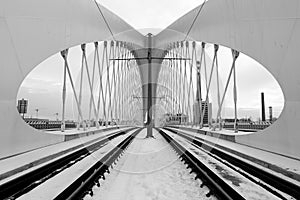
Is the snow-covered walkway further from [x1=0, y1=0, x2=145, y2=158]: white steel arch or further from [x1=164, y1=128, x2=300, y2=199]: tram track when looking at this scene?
[x1=0, y1=0, x2=145, y2=158]: white steel arch

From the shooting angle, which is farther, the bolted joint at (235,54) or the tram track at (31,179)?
the bolted joint at (235,54)

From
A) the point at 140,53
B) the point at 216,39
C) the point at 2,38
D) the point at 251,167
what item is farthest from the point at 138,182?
the point at 140,53

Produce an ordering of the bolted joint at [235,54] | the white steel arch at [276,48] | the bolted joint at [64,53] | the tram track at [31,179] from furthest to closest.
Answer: the bolted joint at [64,53] < the bolted joint at [235,54] < the white steel arch at [276,48] < the tram track at [31,179]

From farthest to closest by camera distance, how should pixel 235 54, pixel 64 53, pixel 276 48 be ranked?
pixel 64 53
pixel 235 54
pixel 276 48

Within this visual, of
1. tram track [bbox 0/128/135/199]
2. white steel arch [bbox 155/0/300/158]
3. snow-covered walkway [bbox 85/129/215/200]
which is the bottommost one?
snow-covered walkway [bbox 85/129/215/200]

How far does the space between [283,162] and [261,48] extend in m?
3.70

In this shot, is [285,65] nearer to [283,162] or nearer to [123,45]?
[283,162]

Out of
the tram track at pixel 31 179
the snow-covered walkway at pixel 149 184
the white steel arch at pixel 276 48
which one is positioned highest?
the white steel arch at pixel 276 48

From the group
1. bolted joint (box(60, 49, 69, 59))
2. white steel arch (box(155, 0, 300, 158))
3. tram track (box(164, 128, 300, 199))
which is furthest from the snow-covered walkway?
bolted joint (box(60, 49, 69, 59))

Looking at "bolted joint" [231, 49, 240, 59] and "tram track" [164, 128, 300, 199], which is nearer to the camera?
"tram track" [164, 128, 300, 199]

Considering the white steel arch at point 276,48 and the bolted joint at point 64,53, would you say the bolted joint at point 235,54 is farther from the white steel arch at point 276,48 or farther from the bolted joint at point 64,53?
the bolted joint at point 64,53

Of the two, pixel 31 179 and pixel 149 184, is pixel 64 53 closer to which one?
pixel 31 179

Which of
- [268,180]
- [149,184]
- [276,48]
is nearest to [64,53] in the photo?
[149,184]

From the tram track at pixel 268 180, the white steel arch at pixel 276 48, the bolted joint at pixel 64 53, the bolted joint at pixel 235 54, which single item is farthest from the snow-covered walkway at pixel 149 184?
the bolted joint at pixel 64 53
